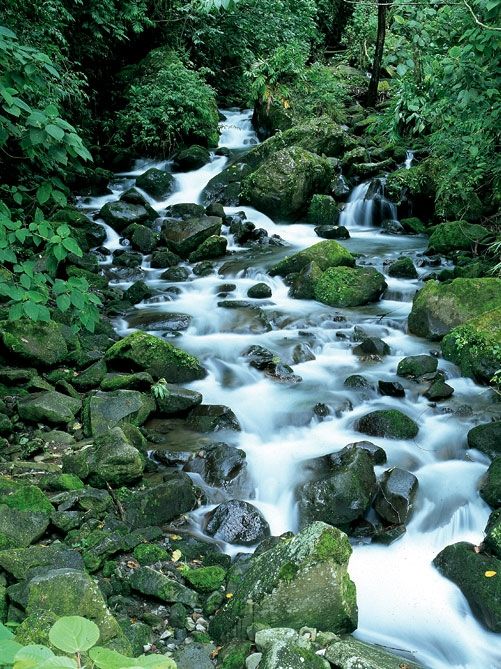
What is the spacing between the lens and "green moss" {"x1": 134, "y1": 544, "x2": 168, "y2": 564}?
4.26m

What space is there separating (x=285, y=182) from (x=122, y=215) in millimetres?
3398

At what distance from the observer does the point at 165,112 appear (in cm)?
1520

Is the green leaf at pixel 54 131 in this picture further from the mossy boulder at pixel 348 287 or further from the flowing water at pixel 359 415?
the mossy boulder at pixel 348 287

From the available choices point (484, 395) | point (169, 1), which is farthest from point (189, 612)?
point (169, 1)

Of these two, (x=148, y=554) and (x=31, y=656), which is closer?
(x=31, y=656)

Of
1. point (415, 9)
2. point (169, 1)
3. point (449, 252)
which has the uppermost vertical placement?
point (169, 1)

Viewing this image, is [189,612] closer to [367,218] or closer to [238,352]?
[238,352]

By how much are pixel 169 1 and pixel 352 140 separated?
20.1ft

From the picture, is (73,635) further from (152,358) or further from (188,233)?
(188,233)

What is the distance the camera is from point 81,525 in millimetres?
4379

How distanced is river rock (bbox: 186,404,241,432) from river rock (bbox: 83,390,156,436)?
1.47ft

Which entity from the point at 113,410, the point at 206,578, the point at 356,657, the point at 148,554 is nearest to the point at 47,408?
the point at 113,410

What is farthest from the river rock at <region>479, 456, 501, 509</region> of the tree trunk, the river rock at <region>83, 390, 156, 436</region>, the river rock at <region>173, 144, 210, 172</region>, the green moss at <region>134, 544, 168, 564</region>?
the river rock at <region>173, 144, 210, 172</region>

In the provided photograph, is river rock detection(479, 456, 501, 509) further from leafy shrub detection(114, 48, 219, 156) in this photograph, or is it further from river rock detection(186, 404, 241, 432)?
leafy shrub detection(114, 48, 219, 156)
